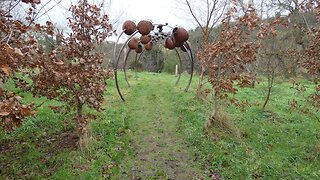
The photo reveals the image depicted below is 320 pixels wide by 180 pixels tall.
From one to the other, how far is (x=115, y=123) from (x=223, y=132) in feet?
9.53

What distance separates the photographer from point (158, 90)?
15.5 meters

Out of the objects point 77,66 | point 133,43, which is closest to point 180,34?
point 77,66

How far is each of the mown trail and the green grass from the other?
0.03m

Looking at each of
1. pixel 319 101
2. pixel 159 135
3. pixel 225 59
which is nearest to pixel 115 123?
pixel 159 135

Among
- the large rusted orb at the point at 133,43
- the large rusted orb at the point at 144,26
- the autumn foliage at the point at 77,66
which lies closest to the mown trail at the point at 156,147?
the autumn foliage at the point at 77,66

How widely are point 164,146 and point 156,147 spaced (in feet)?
0.68

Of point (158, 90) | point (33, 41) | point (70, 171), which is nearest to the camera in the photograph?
point (33, 41)

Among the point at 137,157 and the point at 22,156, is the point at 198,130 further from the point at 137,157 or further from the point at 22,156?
the point at 22,156

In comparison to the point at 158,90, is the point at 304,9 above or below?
above

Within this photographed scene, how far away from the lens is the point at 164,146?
22.9ft

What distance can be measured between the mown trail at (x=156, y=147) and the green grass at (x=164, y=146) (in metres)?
0.03

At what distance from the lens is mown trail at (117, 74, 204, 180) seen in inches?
219

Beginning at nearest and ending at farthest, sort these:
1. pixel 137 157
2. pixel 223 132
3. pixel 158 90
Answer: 1. pixel 137 157
2. pixel 223 132
3. pixel 158 90

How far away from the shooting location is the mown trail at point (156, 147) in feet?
18.3
